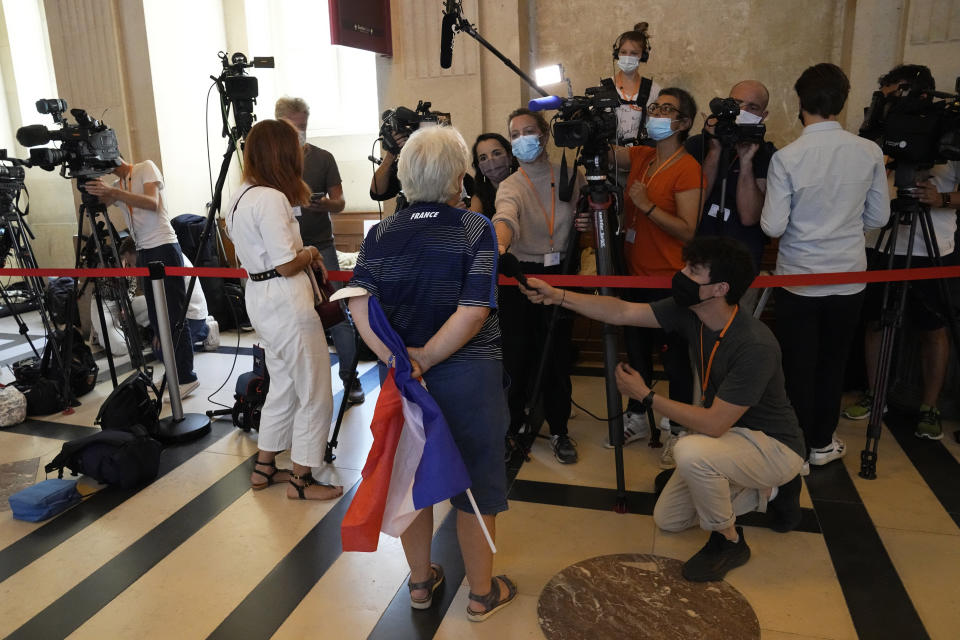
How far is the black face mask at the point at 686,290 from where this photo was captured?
2.15 meters

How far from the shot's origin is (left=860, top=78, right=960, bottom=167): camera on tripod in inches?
107

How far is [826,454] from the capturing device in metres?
2.99

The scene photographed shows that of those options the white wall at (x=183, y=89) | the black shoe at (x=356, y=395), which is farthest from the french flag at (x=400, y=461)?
the white wall at (x=183, y=89)

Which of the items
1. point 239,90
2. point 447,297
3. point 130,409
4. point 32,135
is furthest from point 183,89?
point 447,297

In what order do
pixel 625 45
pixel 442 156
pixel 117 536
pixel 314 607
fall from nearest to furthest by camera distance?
pixel 442 156
pixel 314 607
pixel 117 536
pixel 625 45

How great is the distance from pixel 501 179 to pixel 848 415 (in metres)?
2.18

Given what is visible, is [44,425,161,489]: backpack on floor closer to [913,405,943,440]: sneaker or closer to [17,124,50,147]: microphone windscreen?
[17,124,50,147]: microphone windscreen

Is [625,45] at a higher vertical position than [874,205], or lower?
higher

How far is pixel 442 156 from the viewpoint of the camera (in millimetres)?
1738

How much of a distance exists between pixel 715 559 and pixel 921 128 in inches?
74.8

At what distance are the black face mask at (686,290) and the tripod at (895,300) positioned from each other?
3.86 feet

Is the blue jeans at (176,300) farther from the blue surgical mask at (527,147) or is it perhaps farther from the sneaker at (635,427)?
the sneaker at (635,427)

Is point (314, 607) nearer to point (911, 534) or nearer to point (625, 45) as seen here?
point (911, 534)

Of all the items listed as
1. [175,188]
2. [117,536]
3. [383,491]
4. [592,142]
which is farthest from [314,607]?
[175,188]
